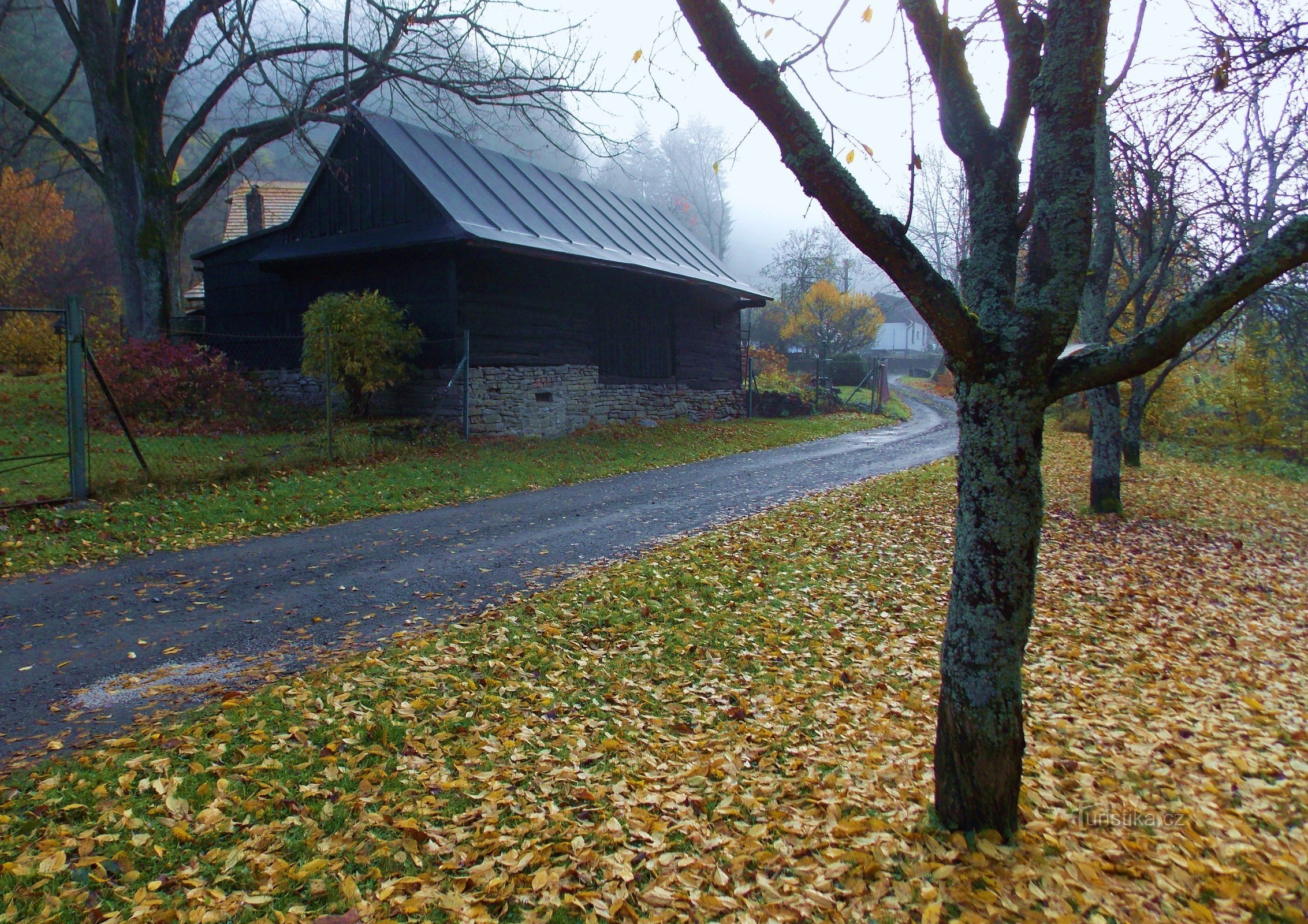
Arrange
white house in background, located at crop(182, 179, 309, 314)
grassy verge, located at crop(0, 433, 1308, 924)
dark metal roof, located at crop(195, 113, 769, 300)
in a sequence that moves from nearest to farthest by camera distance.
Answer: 1. grassy verge, located at crop(0, 433, 1308, 924)
2. dark metal roof, located at crop(195, 113, 769, 300)
3. white house in background, located at crop(182, 179, 309, 314)

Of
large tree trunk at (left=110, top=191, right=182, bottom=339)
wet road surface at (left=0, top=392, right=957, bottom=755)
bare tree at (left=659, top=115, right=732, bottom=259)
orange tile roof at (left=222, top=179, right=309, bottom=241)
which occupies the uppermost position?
bare tree at (left=659, top=115, right=732, bottom=259)

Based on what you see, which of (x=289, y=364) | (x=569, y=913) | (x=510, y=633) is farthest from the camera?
(x=289, y=364)

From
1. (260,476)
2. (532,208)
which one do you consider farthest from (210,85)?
(260,476)

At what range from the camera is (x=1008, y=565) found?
305 centimetres

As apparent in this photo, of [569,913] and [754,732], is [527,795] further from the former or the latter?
[754,732]

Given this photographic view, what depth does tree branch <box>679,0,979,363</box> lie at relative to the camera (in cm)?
301

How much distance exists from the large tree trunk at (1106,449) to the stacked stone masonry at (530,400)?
10338 millimetres

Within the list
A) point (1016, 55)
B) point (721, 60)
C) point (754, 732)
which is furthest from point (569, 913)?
point (1016, 55)

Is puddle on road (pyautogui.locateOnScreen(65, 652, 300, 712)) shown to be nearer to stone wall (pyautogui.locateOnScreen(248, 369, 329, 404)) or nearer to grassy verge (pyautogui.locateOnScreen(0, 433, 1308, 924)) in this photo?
grassy verge (pyautogui.locateOnScreen(0, 433, 1308, 924))

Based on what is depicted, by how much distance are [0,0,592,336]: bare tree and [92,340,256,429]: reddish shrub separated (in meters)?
3.20

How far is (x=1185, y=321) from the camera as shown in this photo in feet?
9.11

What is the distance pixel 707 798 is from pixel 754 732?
2.45ft

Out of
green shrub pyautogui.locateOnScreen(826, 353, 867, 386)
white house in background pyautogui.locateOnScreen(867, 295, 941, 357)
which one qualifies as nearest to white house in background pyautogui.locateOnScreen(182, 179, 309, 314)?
green shrub pyautogui.locateOnScreen(826, 353, 867, 386)

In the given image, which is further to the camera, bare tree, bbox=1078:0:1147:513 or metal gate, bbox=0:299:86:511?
bare tree, bbox=1078:0:1147:513
